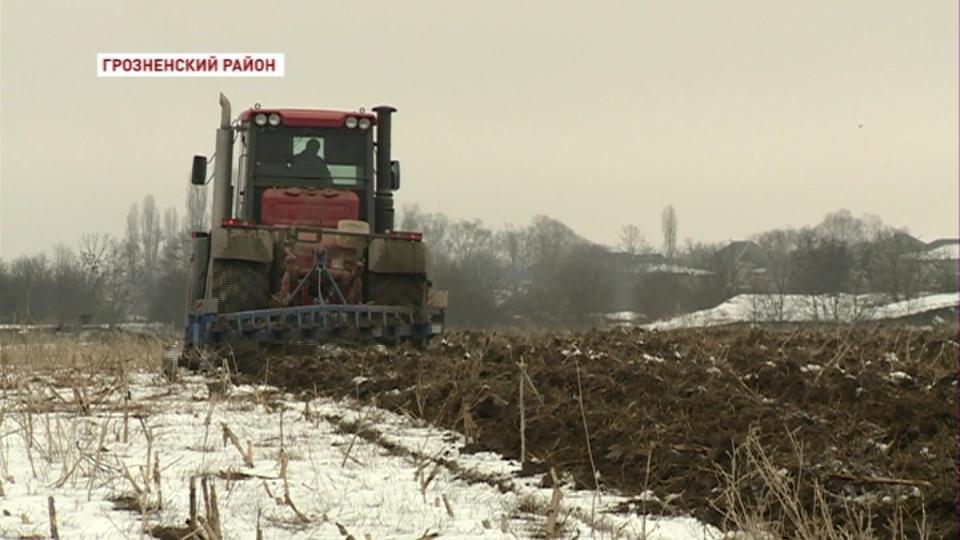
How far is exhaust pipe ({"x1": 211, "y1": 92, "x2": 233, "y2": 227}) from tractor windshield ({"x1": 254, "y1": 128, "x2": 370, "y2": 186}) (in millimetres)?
503

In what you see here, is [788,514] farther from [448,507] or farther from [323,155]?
[323,155]

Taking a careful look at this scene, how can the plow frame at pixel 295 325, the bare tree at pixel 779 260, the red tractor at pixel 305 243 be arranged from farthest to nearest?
the bare tree at pixel 779 260 < the red tractor at pixel 305 243 < the plow frame at pixel 295 325

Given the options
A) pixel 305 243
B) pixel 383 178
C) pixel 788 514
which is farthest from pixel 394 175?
pixel 788 514

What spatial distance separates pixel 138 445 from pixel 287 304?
4.73m

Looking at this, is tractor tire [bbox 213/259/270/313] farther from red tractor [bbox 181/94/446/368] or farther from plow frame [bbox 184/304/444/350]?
plow frame [bbox 184/304/444/350]

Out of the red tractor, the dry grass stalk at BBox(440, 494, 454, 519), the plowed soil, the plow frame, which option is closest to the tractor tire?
the red tractor

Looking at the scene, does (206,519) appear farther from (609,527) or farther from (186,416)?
(186,416)

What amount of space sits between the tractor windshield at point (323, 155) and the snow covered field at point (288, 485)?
500cm

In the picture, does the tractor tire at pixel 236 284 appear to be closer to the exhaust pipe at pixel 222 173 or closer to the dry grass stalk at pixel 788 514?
the exhaust pipe at pixel 222 173

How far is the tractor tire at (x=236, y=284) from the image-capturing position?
34.1 ft

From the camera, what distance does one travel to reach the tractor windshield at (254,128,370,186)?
37.9ft

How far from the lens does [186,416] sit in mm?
7168

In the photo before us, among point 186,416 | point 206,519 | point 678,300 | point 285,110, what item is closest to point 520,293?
point 678,300

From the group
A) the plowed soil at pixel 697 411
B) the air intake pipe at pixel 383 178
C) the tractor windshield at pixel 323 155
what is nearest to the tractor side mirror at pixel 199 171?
the tractor windshield at pixel 323 155
